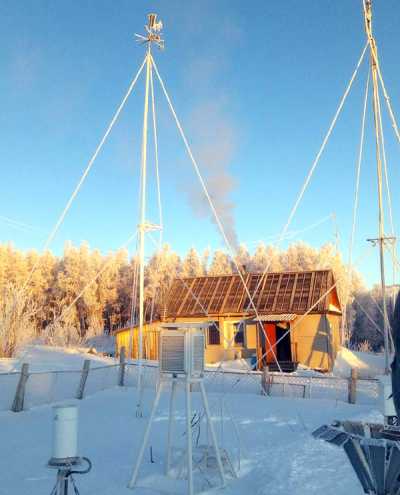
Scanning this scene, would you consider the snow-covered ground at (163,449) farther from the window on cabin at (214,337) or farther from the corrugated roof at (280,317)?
the window on cabin at (214,337)

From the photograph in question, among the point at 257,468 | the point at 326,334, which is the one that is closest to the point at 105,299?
the point at 326,334

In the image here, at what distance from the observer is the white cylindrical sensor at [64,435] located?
5.71 metres

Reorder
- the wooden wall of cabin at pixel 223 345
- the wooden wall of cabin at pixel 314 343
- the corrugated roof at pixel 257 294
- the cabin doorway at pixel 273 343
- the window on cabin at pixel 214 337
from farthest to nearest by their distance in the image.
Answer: the window on cabin at pixel 214 337 → the corrugated roof at pixel 257 294 → the wooden wall of cabin at pixel 223 345 → the cabin doorway at pixel 273 343 → the wooden wall of cabin at pixel 314 343

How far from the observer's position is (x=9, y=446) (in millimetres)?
9875

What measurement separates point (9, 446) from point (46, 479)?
2311 mm

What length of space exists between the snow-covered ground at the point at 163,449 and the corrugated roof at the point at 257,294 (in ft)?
42.1

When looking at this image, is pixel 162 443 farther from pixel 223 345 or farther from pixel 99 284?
pixel 99 284

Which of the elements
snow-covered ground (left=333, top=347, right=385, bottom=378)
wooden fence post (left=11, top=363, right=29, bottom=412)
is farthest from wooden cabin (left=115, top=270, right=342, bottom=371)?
wooden fence post (left=11, top=363, right=29, bottom=412)

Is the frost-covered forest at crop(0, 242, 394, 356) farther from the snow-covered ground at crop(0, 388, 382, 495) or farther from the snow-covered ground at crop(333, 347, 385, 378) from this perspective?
the snow-covered ground at crop(0, 388, 382, 495)

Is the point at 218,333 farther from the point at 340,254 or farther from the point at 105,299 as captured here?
the point at 105,299

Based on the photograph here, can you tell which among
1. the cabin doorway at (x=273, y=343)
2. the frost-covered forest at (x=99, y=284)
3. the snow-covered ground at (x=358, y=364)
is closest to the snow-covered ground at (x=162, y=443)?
the cabin doorway at (x=273, y=343)

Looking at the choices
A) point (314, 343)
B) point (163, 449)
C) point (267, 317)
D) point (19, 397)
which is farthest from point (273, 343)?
point (163, 449)

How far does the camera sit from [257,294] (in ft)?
100.0

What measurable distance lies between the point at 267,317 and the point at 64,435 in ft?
73.9
